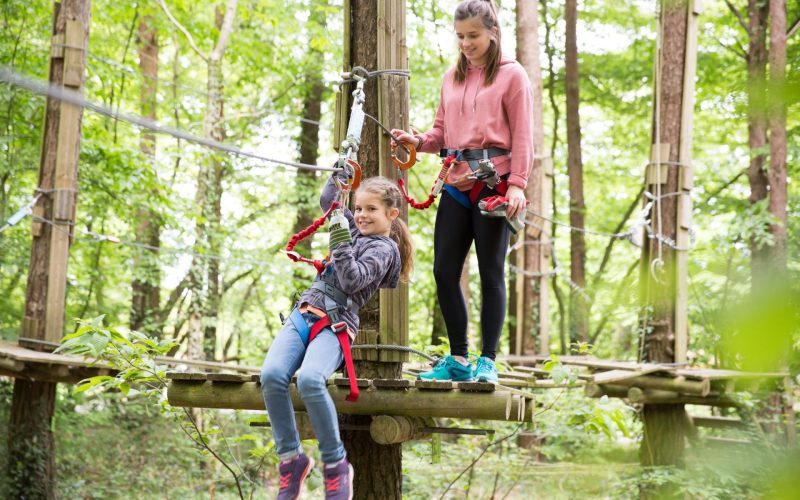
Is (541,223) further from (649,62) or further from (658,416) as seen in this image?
(649,62)

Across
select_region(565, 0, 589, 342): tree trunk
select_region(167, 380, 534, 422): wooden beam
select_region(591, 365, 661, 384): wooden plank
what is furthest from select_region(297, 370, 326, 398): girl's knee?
select_region(565, 0, 589, 342): tree trunk

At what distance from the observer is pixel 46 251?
6984 mm

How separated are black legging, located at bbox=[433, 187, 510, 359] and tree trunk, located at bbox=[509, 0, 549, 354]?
6028 mm

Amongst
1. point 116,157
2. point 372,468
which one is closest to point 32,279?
point 116,157

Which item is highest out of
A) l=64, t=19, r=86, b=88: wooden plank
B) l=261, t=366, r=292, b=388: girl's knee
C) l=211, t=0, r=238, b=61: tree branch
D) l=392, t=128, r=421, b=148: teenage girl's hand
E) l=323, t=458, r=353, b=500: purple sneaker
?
l=211, t=0, r=238, b=61: tree branch

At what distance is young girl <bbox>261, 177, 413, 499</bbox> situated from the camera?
8.50 feet

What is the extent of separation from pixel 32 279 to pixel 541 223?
5.71m

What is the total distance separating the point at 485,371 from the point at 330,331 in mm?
755

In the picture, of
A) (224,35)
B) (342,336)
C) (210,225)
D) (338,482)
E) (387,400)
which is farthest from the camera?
(210,225)

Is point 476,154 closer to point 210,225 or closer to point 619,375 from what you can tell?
point 619,375

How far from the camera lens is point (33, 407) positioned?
7223mm

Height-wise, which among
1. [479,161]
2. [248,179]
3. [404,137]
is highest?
[248,179]

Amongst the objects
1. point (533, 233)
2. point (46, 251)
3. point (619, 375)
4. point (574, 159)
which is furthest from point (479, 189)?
point (574, 159)

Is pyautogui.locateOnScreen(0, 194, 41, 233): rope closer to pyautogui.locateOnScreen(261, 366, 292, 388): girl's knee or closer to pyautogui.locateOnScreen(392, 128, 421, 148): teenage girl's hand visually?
pyautogui.locateOnScreen(392, 128, 421, 148): teenage girl's hand
